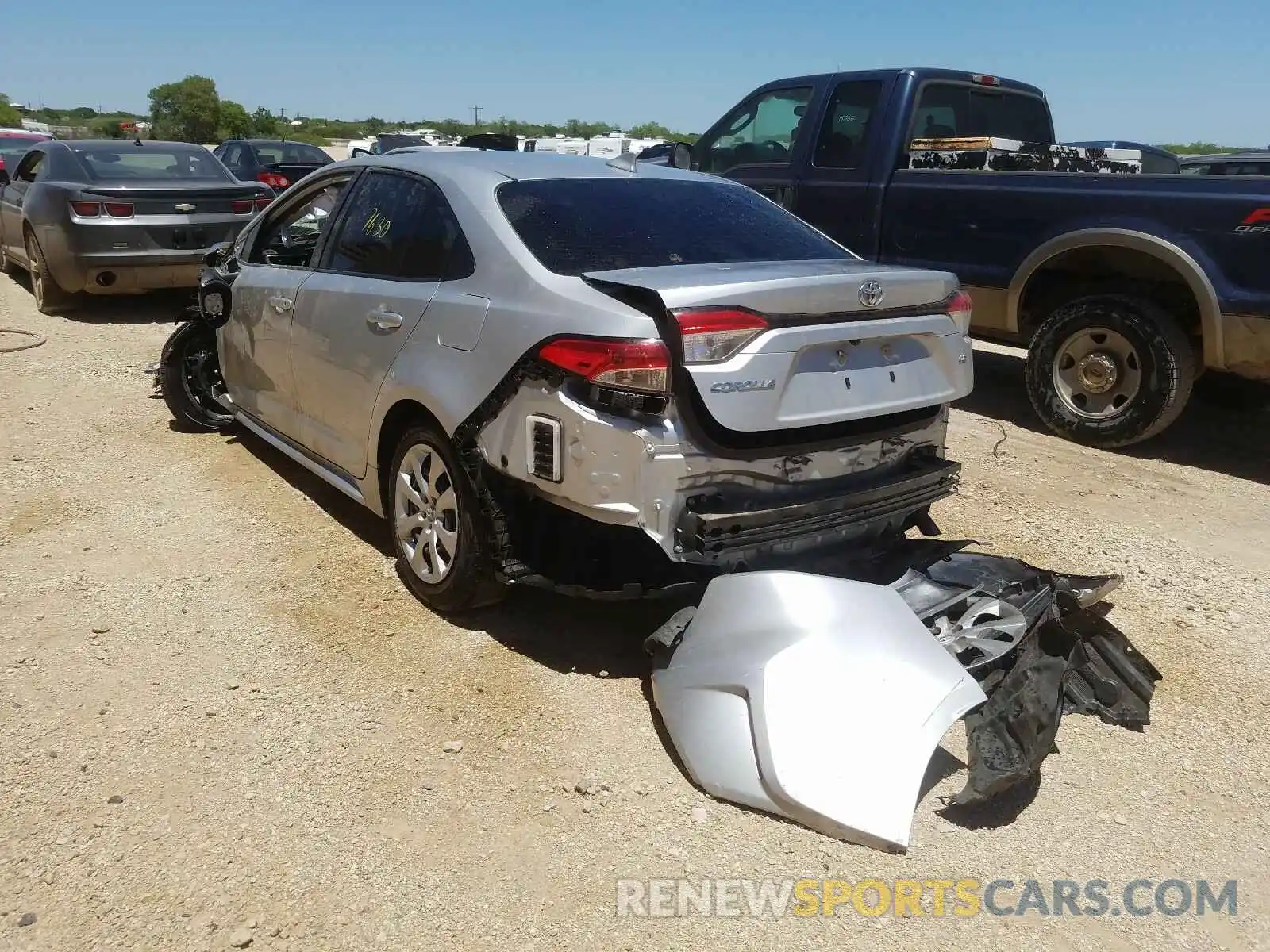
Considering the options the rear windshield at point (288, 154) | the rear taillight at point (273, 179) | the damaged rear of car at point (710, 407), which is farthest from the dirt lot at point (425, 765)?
the rear windshield at point (288, 154)

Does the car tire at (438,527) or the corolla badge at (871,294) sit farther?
the car tire at (438,527)

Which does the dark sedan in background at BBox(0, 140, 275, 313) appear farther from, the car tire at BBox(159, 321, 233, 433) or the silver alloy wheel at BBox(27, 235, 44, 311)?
the car tire at BBox(159, 321, 233, 433)

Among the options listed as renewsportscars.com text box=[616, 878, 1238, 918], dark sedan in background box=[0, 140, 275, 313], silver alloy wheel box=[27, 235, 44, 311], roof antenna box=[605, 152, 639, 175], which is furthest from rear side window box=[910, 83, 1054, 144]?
silver alloy wheel box=[27, 235, 44, 311]

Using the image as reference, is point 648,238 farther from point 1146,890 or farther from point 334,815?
point 1146,890

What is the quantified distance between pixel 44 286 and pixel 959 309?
30.0 feet

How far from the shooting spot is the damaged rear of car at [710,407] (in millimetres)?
3068

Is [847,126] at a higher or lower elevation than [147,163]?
higher

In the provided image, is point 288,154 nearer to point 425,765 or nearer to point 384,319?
point 384,319

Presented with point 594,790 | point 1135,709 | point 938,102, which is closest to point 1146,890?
point 1135,709

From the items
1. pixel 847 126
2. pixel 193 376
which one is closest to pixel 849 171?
pixel 847 126

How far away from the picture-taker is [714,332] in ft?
9.98

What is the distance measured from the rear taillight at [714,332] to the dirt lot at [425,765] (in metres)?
1.22

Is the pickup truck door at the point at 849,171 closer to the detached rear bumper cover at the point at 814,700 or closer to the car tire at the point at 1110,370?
the car tire at the point at 1110,370

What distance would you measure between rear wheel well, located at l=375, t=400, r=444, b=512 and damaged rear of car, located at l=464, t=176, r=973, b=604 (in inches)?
18.6
